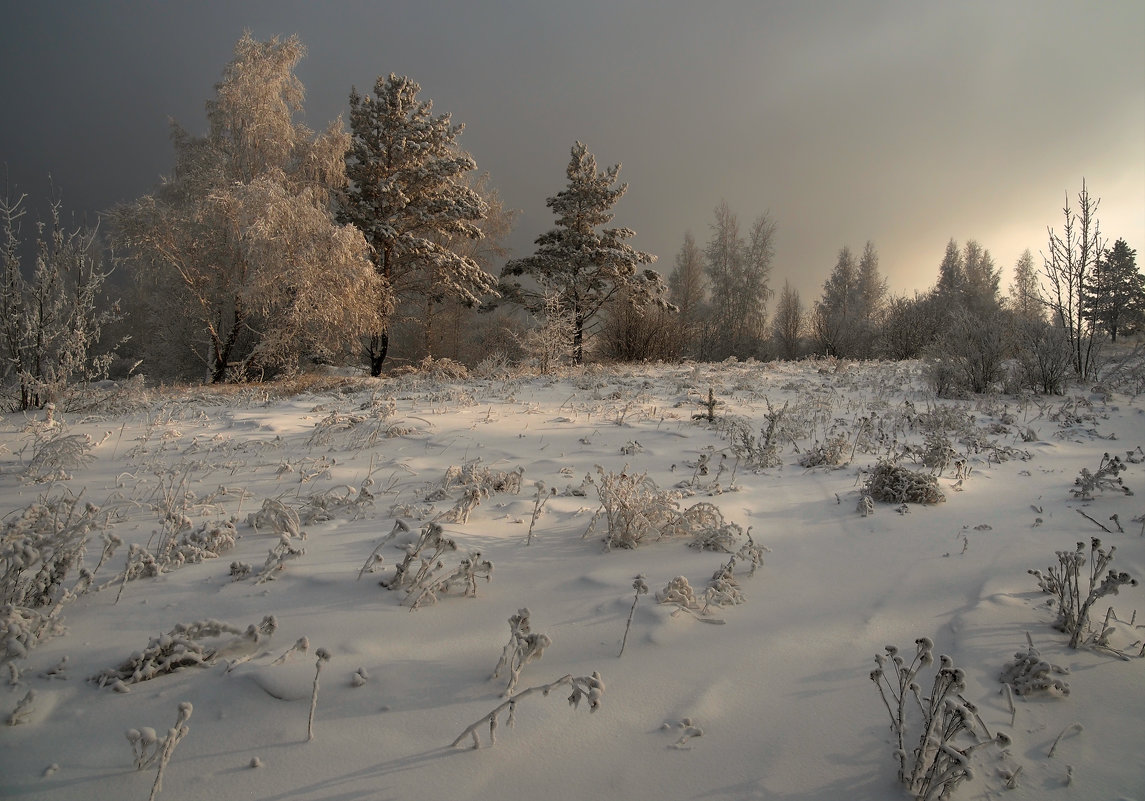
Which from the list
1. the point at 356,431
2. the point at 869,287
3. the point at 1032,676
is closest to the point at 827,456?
the point at 1032,676

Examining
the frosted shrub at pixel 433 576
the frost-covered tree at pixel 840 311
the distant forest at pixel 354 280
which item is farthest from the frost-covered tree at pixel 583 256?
the frosted shrub at pixel 433 576

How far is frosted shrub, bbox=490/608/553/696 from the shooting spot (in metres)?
1.60

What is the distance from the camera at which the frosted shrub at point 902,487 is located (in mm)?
3369

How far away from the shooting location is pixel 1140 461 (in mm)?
4039

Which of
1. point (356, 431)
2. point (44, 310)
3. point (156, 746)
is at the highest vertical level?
point (44, 310)

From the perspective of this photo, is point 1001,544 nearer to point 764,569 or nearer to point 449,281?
point 764,569

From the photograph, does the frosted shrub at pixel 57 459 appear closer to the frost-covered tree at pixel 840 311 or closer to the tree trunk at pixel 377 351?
the tree trunk at pixel 377 351

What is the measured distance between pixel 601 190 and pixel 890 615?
21876mm

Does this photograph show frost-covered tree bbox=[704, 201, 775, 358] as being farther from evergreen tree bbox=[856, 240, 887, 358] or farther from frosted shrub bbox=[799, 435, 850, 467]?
frosted shrub bbox=[799, 435, 850, 467]

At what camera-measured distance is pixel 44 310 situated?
25.5 ft

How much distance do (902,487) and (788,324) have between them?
31.6 meters

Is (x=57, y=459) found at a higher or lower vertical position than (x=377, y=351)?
lower

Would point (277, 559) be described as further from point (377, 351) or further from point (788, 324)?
point (788, 324)

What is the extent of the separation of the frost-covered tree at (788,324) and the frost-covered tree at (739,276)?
1766 mm
